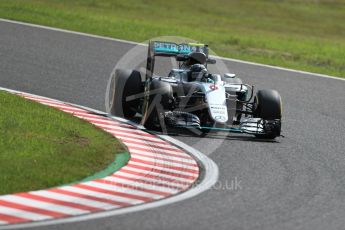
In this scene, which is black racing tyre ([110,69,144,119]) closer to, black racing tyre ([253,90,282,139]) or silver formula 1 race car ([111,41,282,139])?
silver formula 1 race car ([111,41,282,139])

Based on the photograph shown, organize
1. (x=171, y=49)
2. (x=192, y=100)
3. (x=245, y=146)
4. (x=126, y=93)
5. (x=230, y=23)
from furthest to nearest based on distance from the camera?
(x=230, y=23)
(x=171, y=49)
(x=126, y=93)
(x=192, y=100)
(x=245, y=146)

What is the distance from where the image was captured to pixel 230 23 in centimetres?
3234

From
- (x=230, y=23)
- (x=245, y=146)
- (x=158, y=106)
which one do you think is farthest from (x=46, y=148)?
(x=230, y=23)

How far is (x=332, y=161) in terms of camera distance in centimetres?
1359

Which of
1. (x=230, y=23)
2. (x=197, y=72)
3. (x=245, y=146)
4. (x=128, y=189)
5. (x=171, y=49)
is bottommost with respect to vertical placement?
(x=230, y=23)

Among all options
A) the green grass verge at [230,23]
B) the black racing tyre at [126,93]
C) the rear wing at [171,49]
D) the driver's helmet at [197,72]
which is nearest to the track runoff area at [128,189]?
the black racing tyre at [126,93]

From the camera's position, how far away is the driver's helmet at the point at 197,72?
51.4 feet

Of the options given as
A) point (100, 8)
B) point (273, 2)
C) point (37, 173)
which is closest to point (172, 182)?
point (37, 173)

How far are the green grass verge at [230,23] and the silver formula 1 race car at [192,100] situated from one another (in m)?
7.87

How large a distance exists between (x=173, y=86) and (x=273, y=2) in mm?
22682

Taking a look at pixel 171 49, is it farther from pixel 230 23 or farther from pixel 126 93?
pixel 230 23

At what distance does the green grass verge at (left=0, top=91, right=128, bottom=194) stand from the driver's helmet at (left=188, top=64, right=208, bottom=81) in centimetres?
212

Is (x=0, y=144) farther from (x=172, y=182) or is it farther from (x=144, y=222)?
(x=144, y=222)

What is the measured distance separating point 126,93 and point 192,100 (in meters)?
1.25
